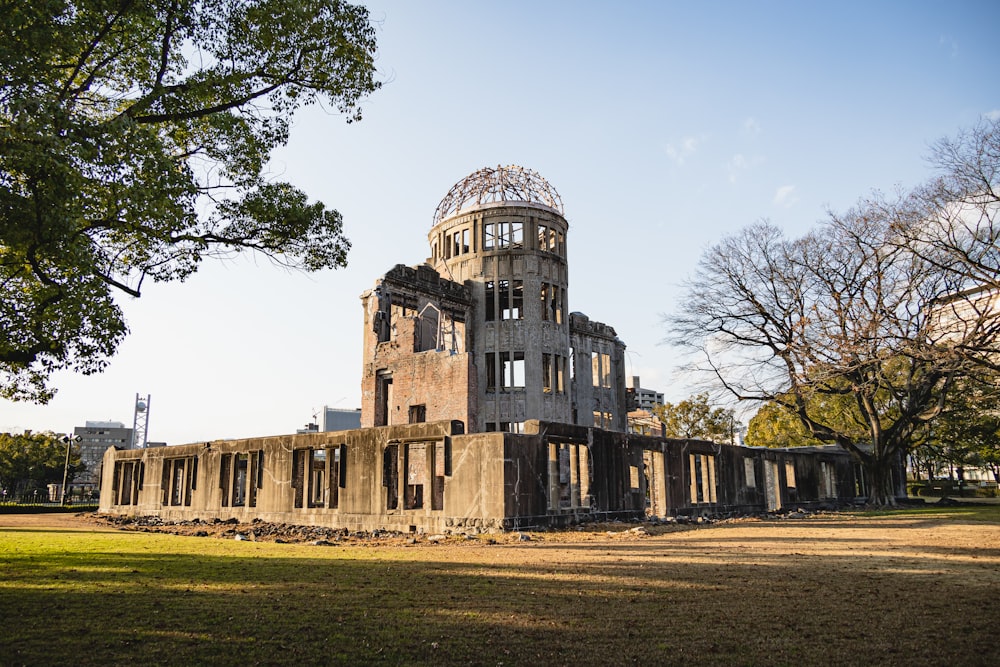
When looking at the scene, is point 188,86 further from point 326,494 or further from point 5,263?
point 326,494

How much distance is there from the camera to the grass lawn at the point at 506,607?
5.00 m

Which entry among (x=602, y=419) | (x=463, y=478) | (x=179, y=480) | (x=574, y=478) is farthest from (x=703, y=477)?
(x=179, y=480)

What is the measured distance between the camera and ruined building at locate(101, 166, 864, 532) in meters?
18.7

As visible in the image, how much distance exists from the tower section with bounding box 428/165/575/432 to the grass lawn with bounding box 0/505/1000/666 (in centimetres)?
2121

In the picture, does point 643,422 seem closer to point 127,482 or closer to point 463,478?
point 463,478

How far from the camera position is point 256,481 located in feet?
81.3

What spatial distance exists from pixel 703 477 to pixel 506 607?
20828 millimetres

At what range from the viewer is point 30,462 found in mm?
57875

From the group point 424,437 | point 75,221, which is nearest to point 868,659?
point 75,221

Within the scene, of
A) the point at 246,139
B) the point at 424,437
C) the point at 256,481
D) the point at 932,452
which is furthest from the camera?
the point at 932,452

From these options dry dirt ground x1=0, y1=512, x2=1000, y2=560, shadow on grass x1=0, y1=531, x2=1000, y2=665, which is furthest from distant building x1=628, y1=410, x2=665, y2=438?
shadow on grass x1=0, y1=531, x2=1000, y2=665

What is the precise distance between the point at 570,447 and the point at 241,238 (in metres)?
12.1

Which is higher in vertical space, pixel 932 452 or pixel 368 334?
pixel 368 334

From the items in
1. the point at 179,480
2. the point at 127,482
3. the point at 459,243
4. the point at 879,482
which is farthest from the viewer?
the point at 459,243
